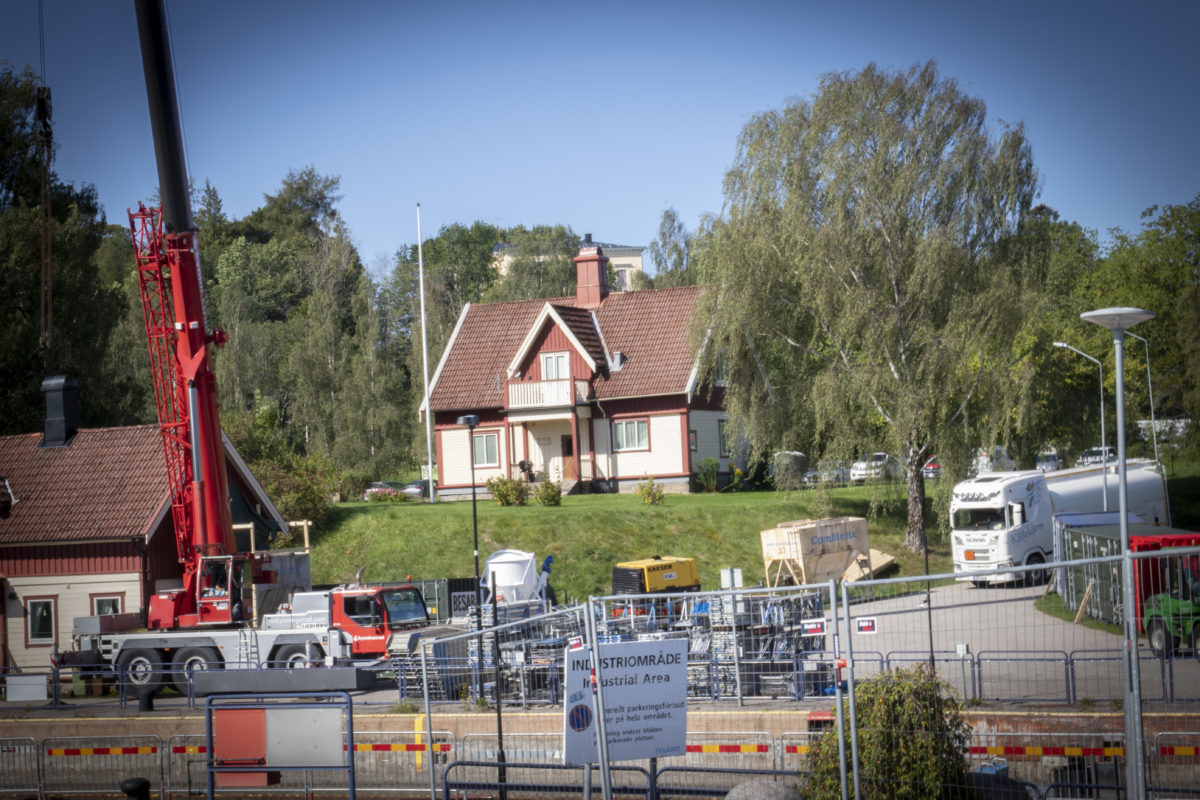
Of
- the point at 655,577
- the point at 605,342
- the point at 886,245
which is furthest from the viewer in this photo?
the point at 605,342

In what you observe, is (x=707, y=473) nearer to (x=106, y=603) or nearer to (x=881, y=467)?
(x=881, y=467)

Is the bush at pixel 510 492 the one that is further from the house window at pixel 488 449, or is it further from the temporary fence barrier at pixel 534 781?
the temporary fence barrier at pixel 534 781

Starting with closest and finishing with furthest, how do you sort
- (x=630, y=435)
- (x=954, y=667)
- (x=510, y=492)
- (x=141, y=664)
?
(x=954, y=667) → (x=141, y=664) → (x=510, y=492) → (x=630, y=435)

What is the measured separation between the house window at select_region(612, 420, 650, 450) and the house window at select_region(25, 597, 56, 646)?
25.1 m

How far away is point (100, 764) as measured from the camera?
1853 centimetres

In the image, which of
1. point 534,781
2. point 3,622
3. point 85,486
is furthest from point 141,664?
point 534,781

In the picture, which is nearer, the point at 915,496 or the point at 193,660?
the point at 193,660

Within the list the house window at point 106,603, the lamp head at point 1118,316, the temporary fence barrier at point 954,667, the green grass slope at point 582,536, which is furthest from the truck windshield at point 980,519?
the house window at point 106,603

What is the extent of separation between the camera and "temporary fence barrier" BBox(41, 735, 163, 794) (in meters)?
18.1

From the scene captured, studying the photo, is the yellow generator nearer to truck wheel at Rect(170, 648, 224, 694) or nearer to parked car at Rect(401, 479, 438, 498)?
truck wheel at Rect(170, 648, 224, 694)

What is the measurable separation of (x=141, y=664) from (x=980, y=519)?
969 inches

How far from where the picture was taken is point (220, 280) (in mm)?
92562

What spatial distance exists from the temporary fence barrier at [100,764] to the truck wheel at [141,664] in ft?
20.9

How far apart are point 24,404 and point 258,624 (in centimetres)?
2602
